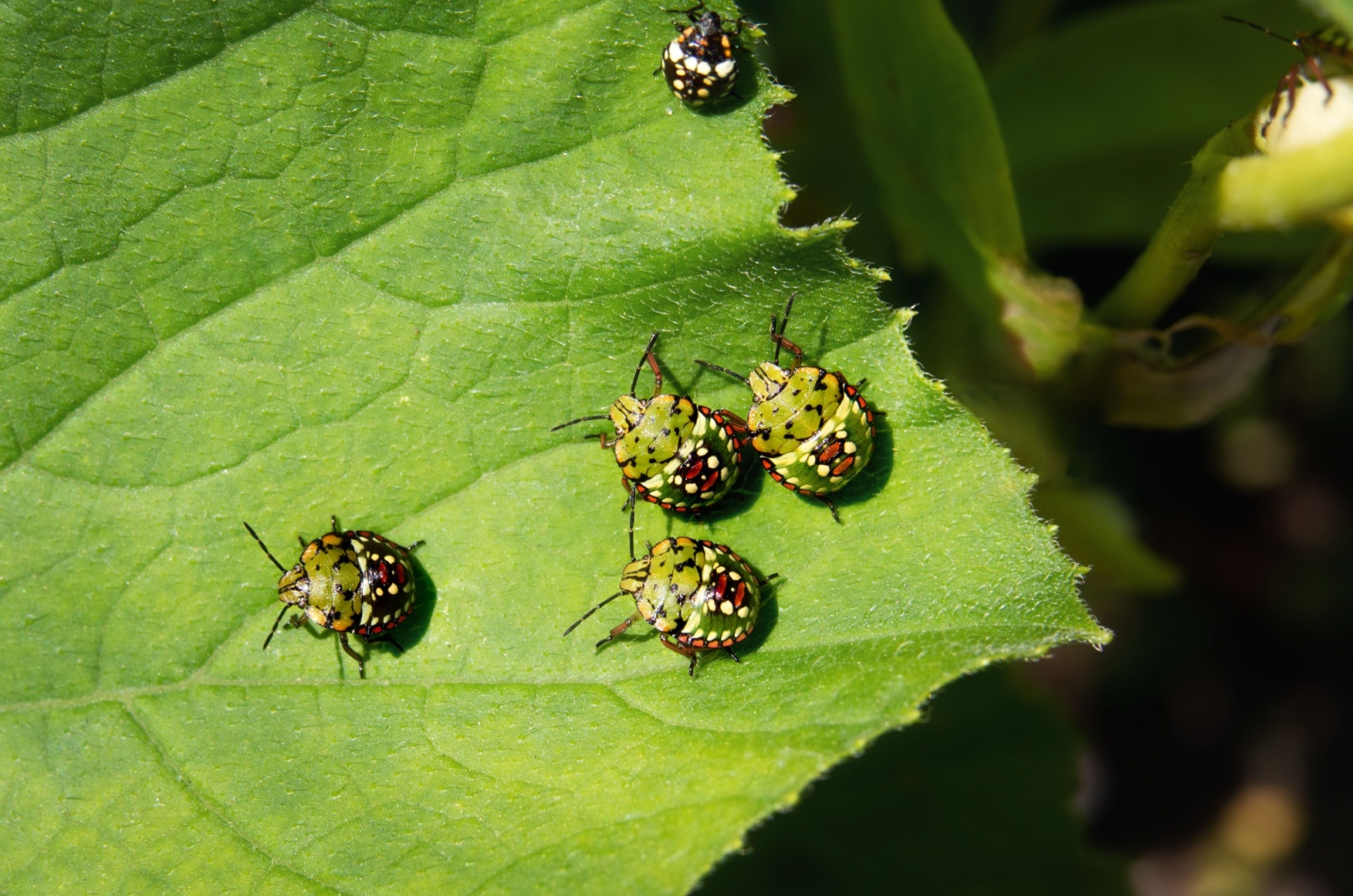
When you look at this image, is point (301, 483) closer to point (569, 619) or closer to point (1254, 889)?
point (569, 619)

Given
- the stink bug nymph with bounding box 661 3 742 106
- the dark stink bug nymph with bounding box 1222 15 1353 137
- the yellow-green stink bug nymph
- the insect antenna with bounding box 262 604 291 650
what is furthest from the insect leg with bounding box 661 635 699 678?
the dark stink bug nymph with bounding box 1222 15 1353 137

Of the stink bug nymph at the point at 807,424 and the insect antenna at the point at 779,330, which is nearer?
the stink bug nymph at the point at 807,424

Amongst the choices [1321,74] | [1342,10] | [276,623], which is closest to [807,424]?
[1321,74]

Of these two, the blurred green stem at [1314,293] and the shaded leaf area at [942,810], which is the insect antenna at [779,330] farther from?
the shaded leaf area at [942,810]

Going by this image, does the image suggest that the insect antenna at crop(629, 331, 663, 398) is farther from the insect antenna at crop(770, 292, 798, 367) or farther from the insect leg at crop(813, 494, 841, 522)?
the insect leg at crop(813, 494, 841, 522)

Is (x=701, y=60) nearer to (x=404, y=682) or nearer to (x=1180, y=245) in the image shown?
(x=1180, y=245)

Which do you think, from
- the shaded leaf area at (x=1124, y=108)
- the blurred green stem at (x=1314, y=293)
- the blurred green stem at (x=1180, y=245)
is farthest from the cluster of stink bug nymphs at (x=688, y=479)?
the shaded leaf area at (x=1124, y=108)
